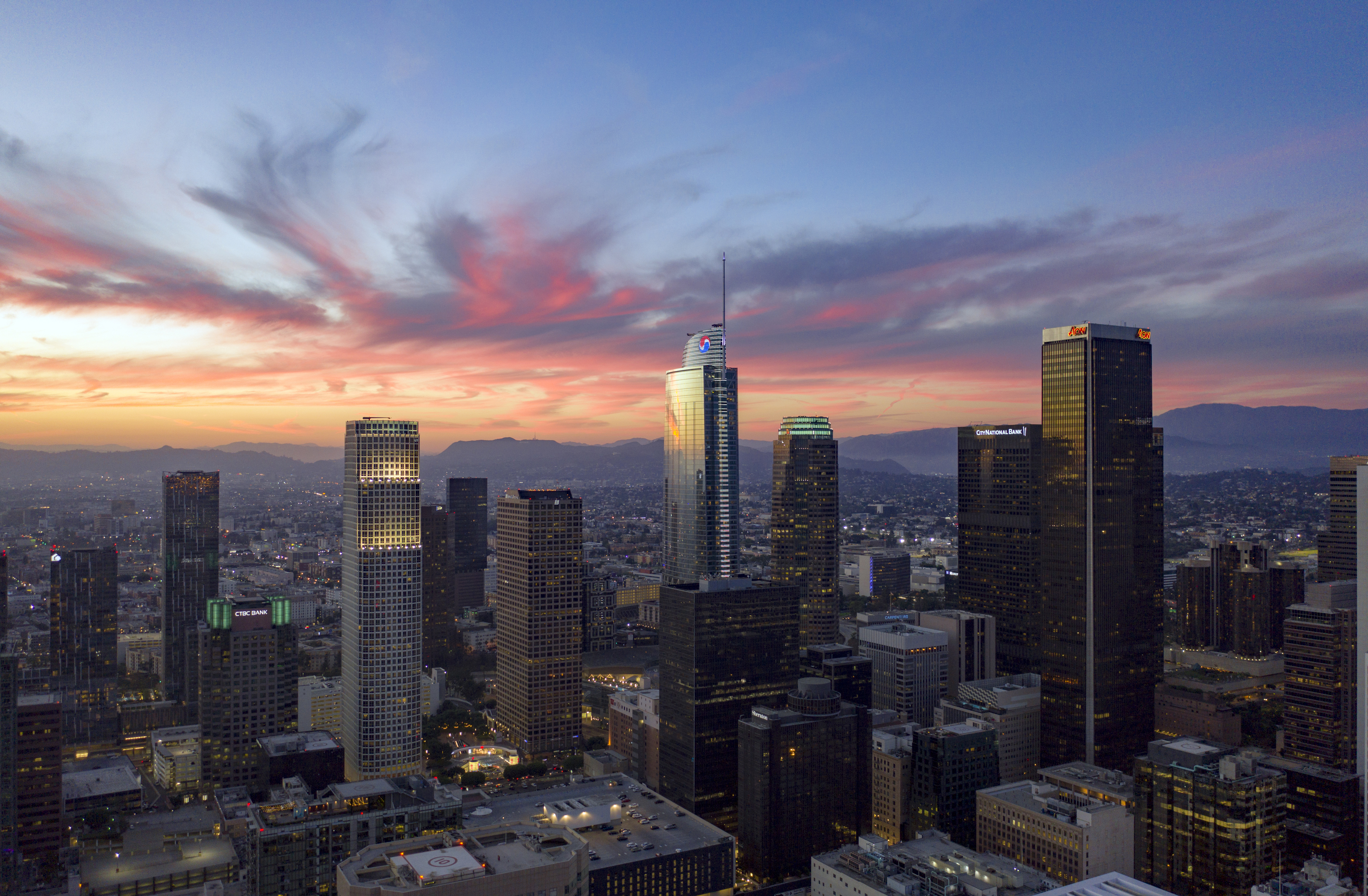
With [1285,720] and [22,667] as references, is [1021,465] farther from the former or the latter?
[22,667]

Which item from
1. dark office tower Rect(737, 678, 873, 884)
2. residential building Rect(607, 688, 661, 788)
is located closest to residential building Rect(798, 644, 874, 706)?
dark office tower Rect(737, 678, 873, 884)

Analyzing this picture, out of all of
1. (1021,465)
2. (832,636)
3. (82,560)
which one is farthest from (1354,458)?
(82,560)

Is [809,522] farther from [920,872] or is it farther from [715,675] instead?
[920,872]

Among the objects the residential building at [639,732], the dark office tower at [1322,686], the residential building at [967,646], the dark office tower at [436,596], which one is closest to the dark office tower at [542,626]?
the residential building at [639,732]

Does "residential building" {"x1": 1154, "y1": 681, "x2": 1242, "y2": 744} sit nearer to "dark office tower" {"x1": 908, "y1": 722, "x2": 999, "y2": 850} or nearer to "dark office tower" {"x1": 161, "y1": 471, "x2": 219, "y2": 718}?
"dark office tower" {"x1": 908, "y1": 722, "x2": 999, "y2": 850}

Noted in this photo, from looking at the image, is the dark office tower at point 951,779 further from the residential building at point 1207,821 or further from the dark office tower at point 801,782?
the residential building at point 1207,821

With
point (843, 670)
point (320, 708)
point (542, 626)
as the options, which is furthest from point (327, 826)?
point (843, 670)
